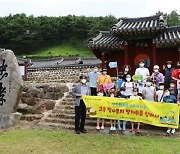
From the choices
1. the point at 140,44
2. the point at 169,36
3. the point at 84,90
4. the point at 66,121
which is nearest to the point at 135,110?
the point at 84,90

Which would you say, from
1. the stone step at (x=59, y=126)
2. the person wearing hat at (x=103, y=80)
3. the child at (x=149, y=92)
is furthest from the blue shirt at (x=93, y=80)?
the child at (x=149, y=92)

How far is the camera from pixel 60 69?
29.6 m

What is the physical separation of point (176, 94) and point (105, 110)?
2.52 meters

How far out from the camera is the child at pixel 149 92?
10.8 metres

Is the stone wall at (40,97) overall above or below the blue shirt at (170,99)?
below

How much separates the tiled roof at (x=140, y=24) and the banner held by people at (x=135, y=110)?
8.75 metres

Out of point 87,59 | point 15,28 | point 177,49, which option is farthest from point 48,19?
point 177,49

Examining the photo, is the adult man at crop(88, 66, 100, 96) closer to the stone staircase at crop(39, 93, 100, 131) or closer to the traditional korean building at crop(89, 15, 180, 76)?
the stone staircase at crop(39, 93, 100, 131)

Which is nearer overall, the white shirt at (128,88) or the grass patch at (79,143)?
the grass patch at (79,143)

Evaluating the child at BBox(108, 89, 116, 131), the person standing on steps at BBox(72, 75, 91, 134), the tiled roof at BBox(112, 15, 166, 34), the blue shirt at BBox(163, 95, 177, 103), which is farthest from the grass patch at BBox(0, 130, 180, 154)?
the tiled roof at BBox(112, 15, 166, 34)

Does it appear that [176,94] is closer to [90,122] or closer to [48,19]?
[90,122]

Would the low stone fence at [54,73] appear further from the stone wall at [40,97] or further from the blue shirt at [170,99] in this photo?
the blue shirt at [170,99]

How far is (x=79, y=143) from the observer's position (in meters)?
9.45

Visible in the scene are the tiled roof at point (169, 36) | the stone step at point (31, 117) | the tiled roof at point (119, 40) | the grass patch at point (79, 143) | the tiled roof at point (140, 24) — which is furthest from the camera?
the tiled roof at point (140, 24)
